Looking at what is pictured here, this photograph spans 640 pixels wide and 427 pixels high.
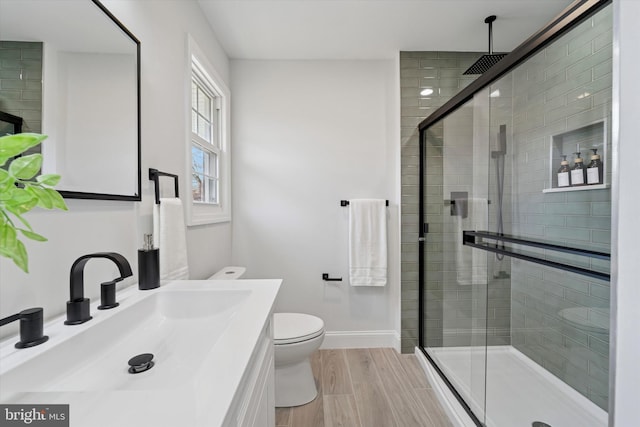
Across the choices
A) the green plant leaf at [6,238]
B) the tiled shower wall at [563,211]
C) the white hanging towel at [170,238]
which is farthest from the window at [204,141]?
the tiled shower wall at [563,211]

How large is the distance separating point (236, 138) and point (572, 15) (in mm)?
2099

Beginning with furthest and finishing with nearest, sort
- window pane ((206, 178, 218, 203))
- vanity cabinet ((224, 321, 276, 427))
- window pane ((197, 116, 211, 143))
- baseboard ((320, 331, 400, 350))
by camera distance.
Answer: baseboard ((320, 331, 400, 350))
window pane ((206, 178, 218, 203))
window pane ((197, 116, 211, 143))
vanity cabinet ((224, 321, 276, 427))

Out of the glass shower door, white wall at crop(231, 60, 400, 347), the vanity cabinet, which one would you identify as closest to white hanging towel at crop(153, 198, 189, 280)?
the vanity cabinet

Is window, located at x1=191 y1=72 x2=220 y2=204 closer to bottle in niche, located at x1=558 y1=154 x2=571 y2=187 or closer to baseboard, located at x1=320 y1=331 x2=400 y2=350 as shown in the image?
baseboard, located at x1=320 y1=331 x2=400 y2=350

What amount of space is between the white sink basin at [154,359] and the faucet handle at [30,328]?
0.02 m

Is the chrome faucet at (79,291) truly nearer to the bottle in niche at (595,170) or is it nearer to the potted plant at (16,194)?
the potted plant at (16,194)

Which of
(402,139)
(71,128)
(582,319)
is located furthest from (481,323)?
(71,128)

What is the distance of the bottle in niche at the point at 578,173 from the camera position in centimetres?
105

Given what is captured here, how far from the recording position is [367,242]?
7.63 feet

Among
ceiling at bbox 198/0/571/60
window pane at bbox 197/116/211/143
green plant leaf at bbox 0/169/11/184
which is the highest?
ceiling at bbox 198/0/571/60

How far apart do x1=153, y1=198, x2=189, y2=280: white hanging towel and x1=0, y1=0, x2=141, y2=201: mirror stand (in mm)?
132

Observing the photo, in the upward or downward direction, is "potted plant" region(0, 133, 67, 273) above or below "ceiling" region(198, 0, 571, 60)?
below

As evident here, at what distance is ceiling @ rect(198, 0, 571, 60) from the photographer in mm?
1748

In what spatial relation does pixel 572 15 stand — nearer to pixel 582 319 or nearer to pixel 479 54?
pixel 582 319
